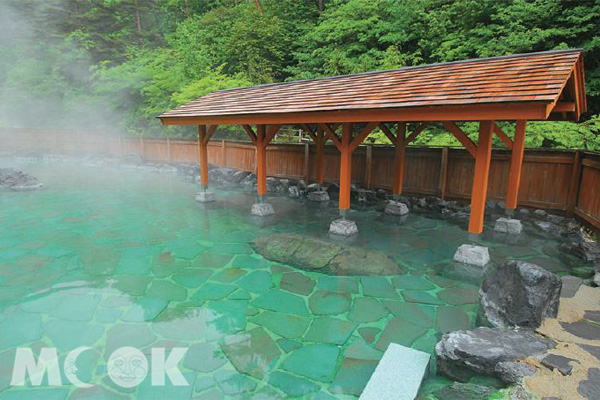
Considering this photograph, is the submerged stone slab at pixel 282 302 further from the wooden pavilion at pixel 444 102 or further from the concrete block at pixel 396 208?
the concrete block at pixel 396 208

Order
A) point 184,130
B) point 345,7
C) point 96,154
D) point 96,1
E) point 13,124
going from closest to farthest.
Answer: point 345,7, point 184,130, point 96,154, point 13,124, point 96,1

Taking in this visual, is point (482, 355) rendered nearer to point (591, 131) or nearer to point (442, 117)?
point (442, 117)

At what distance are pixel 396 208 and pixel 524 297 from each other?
5954 millimetres

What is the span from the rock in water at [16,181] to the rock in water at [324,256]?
11.2m

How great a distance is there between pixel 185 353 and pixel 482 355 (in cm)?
313

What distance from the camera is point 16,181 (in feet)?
44.8

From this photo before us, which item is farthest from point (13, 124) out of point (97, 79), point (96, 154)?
point (96, 154)

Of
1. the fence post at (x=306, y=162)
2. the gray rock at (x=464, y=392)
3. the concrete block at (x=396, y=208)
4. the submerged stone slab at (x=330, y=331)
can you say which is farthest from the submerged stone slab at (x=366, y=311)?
the fence post at (x=306, y=162)

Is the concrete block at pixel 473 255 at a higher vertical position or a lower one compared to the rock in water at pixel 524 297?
lower

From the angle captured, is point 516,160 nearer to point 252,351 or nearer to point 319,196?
point 319,196

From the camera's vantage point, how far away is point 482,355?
3445 mm

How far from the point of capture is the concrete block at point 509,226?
27.3 feet

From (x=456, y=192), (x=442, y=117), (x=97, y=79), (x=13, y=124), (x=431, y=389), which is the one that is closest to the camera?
(x=431, y=389)

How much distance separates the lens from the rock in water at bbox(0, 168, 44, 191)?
13406 mm
